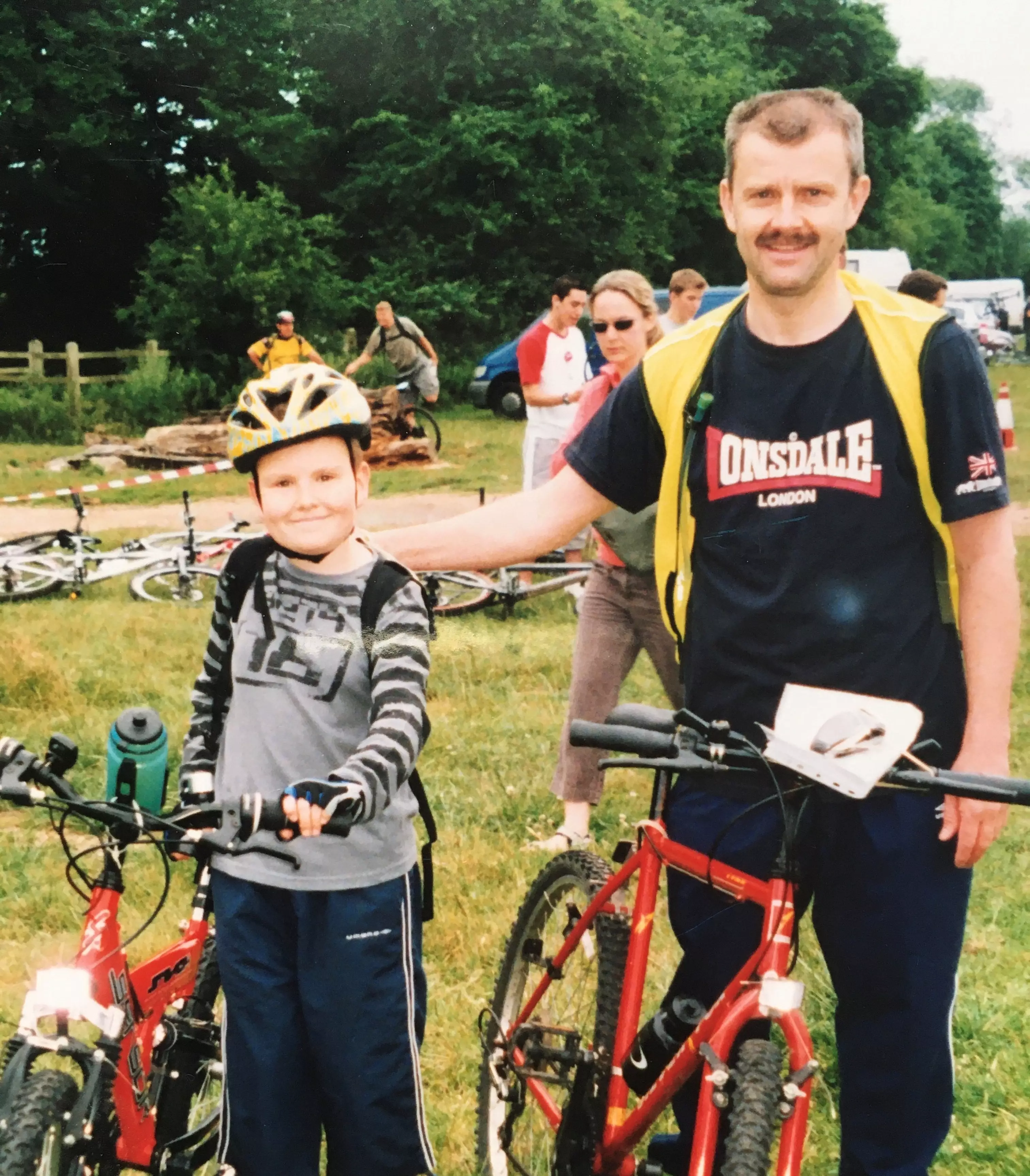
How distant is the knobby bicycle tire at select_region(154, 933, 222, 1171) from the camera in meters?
3.08

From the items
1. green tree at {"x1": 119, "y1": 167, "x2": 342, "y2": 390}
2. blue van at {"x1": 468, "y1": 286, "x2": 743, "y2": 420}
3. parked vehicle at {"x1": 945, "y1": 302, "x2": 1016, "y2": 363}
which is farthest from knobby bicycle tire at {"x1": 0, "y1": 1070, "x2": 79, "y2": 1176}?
parked vehicle at {"x1": 945, "y1": 302, "x2": 1016, "y2": 363}

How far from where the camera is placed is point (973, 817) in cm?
256

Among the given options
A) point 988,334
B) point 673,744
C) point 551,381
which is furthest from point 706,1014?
point 988,334

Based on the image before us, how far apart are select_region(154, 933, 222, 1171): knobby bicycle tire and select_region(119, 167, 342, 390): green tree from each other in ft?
70.9

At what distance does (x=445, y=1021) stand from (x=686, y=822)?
1.74 metres

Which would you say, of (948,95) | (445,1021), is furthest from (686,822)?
(948,95)

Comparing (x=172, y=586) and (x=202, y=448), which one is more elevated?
(x=202, y=448)

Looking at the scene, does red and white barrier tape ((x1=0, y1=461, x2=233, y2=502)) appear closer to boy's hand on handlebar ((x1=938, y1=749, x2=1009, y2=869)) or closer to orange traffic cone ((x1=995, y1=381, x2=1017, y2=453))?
orange traffic cone ((x1=995, y1=381, x2=1017, y2=453))

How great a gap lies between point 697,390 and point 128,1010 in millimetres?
1635

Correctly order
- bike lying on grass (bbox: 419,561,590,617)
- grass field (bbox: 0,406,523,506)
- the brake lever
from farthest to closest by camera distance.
A: grass field (bbox: 0,406,523,506) < bike lying on grass (bbox: 419,561,590,617) < the brake lever

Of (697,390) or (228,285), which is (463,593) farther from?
(228,285)

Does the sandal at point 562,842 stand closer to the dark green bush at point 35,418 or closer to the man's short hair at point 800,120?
the man's short hair at point 800,120

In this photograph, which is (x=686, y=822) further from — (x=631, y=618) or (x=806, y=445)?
(x=631, y=618)

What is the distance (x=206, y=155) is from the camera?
3181cm
